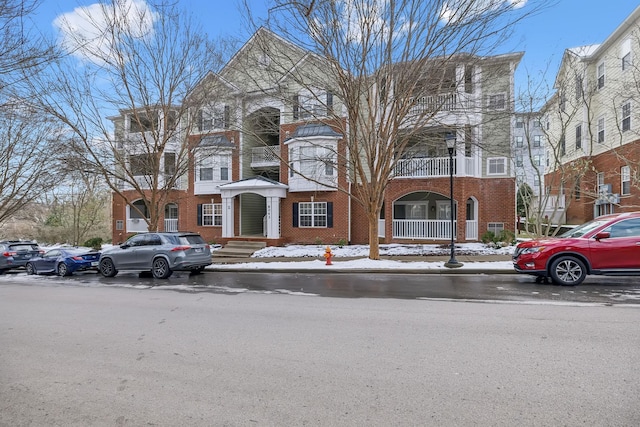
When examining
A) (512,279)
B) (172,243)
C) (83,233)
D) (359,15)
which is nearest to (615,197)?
(512,279)

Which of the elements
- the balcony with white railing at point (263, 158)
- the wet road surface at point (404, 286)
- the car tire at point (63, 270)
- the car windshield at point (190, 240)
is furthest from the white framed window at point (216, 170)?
the wet road surface at point (404, 286)

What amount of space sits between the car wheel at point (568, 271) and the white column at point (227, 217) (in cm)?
1712

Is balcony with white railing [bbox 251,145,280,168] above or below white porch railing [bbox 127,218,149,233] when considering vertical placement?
above

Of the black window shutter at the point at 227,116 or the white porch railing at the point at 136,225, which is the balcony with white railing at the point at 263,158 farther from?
the white porch railing at the point at 136,225

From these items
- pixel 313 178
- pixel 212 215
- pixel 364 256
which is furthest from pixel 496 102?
pixel 212 215

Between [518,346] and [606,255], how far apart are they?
19.4 feet

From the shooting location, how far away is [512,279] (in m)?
10.7

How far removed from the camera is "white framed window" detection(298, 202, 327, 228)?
846 inches

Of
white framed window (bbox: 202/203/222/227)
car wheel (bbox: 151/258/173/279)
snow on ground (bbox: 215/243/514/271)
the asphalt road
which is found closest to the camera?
the asphalt road

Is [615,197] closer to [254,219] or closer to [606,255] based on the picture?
[606,255]

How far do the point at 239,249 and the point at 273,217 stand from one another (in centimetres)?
254

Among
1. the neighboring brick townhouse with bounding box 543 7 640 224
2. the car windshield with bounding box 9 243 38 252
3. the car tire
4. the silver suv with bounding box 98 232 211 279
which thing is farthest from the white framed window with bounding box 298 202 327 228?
the car windshield with bounding box 9 243 38 252

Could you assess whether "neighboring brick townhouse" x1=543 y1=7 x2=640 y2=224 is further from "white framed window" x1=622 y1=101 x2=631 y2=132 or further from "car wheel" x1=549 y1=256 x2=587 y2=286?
"car wheel" x1=549 y1=256 x2=587 y2=286

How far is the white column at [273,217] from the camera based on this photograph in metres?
→ 21.4
